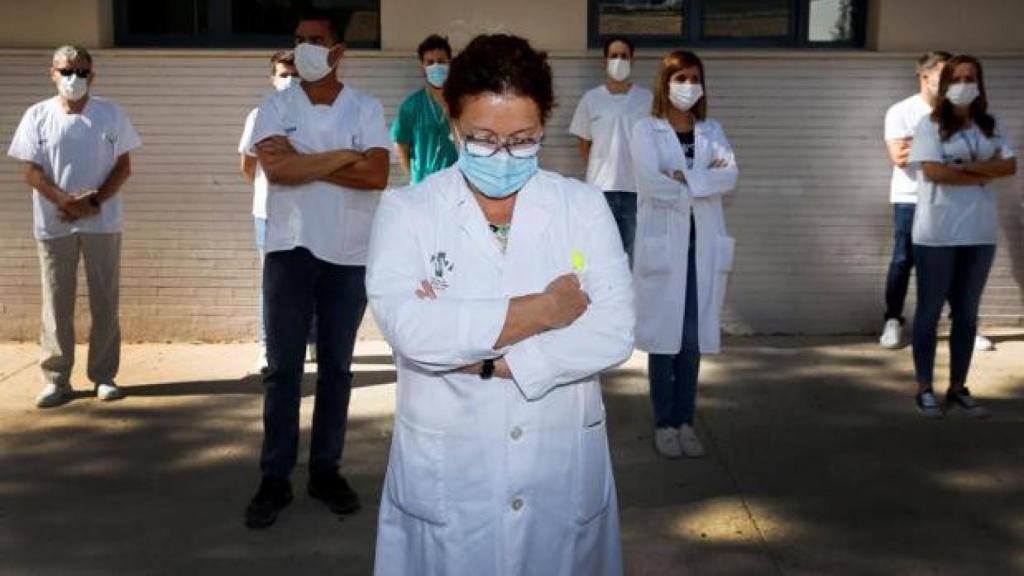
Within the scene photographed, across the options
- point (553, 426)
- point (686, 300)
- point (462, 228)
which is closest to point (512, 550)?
point (553, 426)

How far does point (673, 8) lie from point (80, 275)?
4.53m

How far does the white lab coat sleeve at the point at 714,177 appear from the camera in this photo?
Result: 562 cm

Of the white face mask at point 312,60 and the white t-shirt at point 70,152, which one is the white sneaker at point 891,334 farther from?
the white t-shirt at point 70,152

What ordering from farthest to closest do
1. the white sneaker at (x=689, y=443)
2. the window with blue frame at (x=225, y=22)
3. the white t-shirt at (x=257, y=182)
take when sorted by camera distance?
1. the window with blue frame at (x=225, y=22)
2. the white t-shirt at (x=257, y=182)
3. the white sneaker at (x=689, y=443)

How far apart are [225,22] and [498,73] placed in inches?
240

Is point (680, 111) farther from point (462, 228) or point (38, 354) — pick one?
point (38, 354)

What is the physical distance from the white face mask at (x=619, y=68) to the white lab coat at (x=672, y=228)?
2.28 meters

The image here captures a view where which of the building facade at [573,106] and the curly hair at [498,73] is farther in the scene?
the building facade at [573,106]

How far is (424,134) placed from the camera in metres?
7.61

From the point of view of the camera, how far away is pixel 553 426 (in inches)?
115

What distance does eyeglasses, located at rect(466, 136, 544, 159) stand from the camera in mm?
2994

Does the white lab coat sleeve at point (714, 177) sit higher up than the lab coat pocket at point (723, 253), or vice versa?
A: the white lab coat sleeve at point (714, 177)

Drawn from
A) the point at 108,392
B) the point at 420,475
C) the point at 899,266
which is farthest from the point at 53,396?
the point at 899,266

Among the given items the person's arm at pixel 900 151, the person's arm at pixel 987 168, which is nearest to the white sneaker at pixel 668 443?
the person's arm at pixel 987 168
